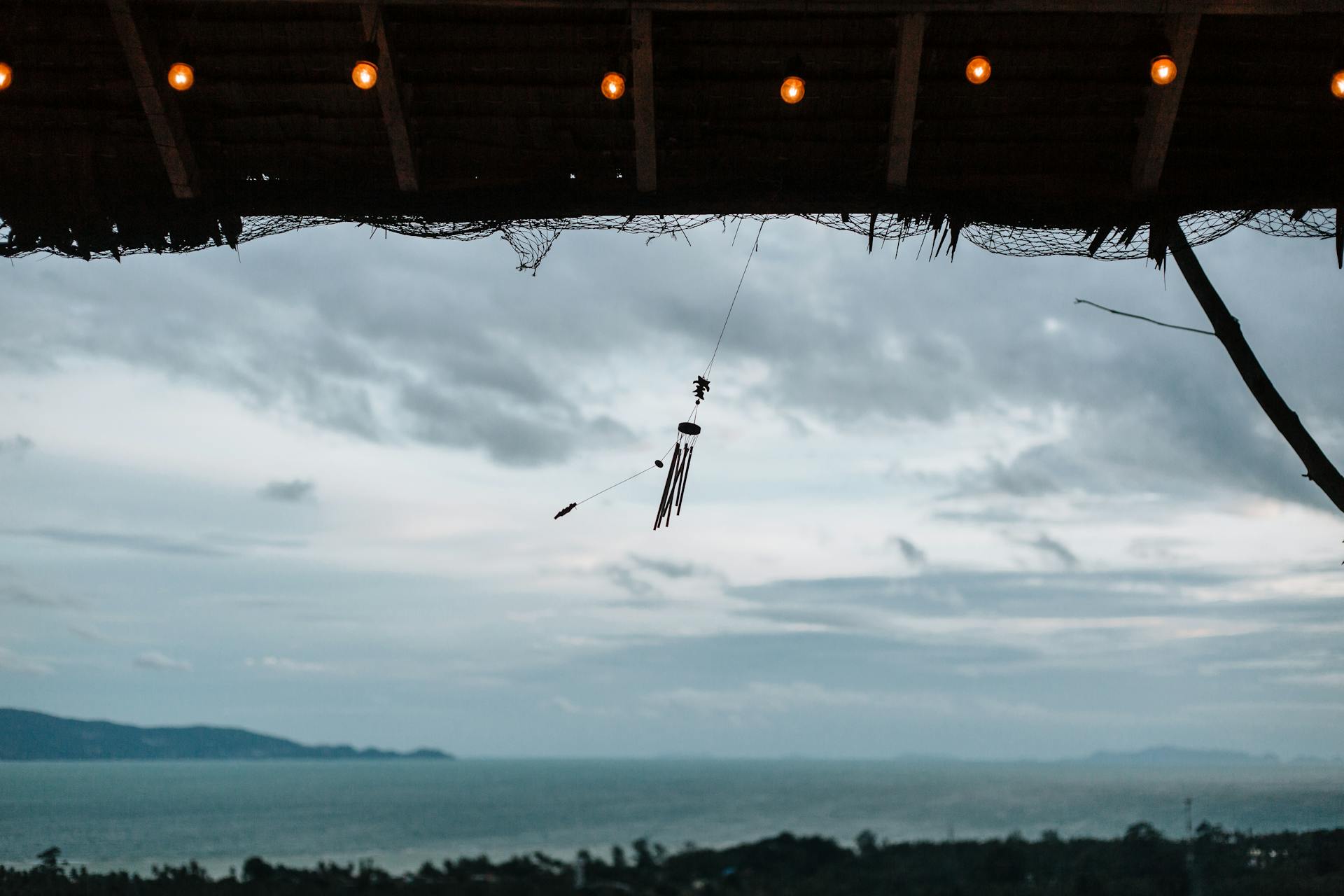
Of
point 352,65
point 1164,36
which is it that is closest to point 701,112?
point 352,65

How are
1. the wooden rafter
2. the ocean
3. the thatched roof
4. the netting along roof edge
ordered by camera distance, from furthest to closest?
1. the ocean
2. the netting along roof edge
3. the thatched roof
4. the wooden rafter

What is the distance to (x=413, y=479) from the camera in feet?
119

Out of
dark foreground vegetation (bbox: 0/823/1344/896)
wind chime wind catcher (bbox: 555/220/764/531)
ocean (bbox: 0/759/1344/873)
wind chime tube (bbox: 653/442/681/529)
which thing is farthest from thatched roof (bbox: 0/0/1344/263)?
ocean (bbox: 0/759/1344/873)

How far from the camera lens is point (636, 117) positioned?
10.2ft

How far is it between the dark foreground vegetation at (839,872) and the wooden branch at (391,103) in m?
2.82

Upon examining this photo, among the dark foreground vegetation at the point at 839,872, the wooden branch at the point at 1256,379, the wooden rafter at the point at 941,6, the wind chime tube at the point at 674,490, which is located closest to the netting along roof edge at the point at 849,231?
the wooden branch at the point at 1256,379

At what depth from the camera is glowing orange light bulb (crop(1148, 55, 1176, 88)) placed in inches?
112

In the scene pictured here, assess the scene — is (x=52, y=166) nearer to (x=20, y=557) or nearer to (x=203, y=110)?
(x=203, y=110)

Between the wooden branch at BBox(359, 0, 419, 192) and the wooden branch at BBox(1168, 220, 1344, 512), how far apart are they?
96.5 inches

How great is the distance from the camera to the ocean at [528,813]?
123 ft

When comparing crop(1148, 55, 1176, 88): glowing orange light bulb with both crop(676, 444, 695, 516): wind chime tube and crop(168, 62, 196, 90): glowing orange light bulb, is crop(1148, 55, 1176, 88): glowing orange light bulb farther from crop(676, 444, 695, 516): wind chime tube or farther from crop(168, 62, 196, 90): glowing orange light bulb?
crop(168, 62, 196, 90): glowing orange light bulb

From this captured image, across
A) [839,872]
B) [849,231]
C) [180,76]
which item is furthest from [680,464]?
[839,872]

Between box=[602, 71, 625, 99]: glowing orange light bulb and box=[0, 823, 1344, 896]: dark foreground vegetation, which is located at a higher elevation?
box=[602, 71, 625, 99]: glowing orange light bulb

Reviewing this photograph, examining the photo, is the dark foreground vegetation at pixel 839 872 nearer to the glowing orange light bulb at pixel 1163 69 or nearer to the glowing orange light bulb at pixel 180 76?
the glowing orange light bulb at pixel 180 76
